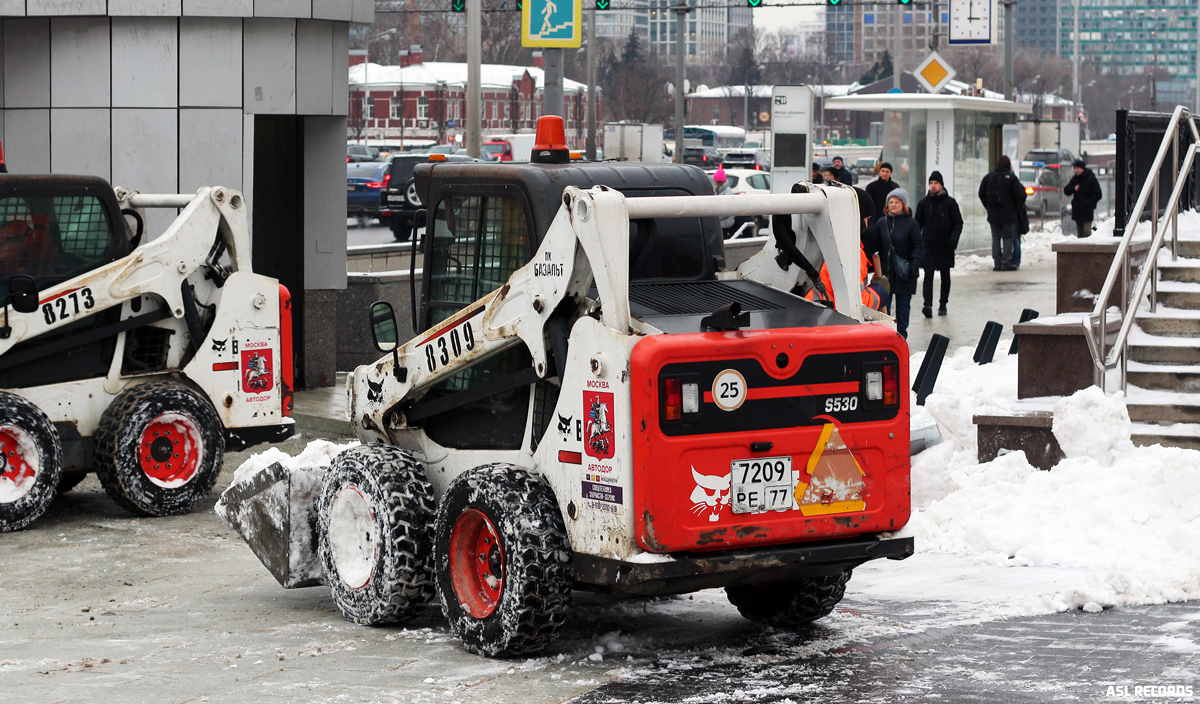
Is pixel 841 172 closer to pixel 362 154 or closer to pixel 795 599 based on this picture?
pixel 795 599

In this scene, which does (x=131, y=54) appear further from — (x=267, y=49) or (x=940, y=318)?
(x=940, y=318)

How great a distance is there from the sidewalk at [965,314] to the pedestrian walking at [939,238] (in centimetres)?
27

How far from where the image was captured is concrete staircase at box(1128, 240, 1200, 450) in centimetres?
1062

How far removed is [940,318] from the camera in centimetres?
2016

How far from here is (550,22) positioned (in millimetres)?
15492

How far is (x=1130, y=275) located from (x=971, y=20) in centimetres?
2319

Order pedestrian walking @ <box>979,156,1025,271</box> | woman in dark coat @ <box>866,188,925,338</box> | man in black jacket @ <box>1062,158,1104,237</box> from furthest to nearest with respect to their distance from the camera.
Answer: man in black jacket @ <box>1062,158,1104,237</box> < pedestrian walking @ <box>979,156,1025,271</box> < woman in dark coat @ <box>866,188,925,338</box>

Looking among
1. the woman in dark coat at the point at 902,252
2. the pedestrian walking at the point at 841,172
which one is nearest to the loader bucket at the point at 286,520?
the woman in dark coat at the point at 902,252

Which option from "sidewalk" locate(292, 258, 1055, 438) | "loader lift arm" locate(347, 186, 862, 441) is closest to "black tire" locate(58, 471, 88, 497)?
"sidewalk" locate(292, 258, 1055, 438)

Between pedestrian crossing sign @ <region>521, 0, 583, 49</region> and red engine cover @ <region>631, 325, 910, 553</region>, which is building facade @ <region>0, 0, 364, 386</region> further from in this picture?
red engine cover @ <region>631, 325, 910, 553</region>

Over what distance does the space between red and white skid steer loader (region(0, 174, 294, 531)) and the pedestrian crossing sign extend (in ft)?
18.4

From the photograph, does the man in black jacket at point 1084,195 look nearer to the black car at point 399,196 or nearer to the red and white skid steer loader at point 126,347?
the black car at point 399,196

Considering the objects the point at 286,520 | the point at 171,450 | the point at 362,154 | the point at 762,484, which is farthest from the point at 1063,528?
the point at 362,154

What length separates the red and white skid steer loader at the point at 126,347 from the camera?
967cm
